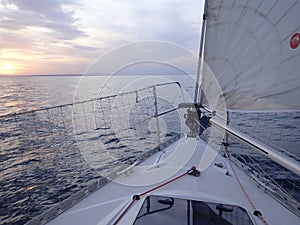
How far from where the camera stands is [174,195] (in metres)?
1.91

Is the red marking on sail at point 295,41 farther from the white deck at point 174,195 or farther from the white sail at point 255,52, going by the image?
the white deck at point 174,195

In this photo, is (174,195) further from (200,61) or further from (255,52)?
(200,61)

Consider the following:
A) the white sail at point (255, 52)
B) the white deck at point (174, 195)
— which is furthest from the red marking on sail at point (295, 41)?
the white deck at point (174, 195)

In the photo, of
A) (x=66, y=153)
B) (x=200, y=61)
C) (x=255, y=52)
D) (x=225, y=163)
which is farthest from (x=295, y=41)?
(x=66, y=153)

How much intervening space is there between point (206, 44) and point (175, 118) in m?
8.69

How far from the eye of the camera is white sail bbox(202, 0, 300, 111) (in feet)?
5.74

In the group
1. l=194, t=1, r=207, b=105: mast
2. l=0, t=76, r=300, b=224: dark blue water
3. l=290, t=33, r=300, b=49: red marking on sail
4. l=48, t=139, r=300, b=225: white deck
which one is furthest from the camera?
l=0, t=76, r=300, b=224: dark blue water

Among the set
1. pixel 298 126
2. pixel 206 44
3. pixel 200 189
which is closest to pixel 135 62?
pixel 206 44

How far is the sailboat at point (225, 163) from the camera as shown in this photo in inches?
67.7

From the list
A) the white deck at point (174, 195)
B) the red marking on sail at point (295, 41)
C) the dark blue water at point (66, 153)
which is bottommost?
the dark blue water at point (66, 153)

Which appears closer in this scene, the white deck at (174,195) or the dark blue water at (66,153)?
the white deck at (174,195)

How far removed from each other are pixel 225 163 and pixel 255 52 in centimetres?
162

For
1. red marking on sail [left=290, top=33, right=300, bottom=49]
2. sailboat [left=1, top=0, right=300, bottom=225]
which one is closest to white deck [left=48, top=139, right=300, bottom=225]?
sailboat [left=1, top=0, right=300, bottom=225]

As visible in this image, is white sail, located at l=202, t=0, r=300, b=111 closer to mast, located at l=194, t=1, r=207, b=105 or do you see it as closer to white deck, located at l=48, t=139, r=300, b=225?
mast, located at l=194, t=1, r=207, b=105
